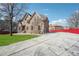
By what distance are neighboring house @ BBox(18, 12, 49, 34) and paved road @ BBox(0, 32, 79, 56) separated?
9 cm

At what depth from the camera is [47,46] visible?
3082 millimetres

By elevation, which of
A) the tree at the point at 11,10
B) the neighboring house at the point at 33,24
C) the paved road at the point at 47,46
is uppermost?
the tree at the point at 11,10

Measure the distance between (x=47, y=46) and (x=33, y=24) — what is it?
28 cm

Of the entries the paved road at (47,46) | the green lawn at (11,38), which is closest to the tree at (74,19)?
the paved road at (47,46)

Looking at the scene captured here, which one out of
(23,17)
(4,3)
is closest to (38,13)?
(23,17)

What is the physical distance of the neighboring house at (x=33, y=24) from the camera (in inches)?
122

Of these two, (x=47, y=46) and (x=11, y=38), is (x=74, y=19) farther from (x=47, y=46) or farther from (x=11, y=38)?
(x=11, y=38)

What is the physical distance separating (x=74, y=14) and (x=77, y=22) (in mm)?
87

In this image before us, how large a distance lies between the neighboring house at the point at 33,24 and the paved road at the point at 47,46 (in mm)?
88

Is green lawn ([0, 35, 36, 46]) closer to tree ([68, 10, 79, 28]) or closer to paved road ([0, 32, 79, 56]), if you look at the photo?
paved road ([0, 32, 79, 56])

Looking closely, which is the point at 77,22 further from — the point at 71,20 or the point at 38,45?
the point at 38,45

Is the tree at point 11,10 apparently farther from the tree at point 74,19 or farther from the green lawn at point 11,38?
the tree at point 74,19

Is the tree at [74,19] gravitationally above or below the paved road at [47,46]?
above

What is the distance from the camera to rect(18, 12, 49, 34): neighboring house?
310 cm
